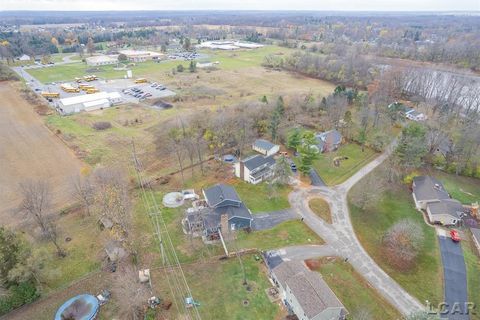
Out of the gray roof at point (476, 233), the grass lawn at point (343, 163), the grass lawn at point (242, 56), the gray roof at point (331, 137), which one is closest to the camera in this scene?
the gray roof at point (476, 233)

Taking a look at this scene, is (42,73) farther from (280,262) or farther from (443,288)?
(443,288)

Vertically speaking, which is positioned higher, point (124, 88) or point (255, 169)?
point (255, 169)

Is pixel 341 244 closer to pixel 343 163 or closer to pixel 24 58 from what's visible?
pixel 343 163

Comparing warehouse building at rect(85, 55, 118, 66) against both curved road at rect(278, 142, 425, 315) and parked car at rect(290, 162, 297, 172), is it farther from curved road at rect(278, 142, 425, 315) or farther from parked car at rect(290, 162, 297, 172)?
curved road at rect(278, 142, 425, 315)

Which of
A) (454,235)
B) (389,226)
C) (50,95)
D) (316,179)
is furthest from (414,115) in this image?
(50,95)

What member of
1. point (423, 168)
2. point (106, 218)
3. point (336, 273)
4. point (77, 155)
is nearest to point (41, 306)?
point (106, 218)

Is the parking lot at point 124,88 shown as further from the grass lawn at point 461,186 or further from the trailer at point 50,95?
the grass lawn at point 461,186

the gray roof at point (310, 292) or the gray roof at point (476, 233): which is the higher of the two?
the gray roof at point (310, 292)

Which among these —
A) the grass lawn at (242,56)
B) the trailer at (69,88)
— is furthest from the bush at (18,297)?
the grass lawn at (242,56)
